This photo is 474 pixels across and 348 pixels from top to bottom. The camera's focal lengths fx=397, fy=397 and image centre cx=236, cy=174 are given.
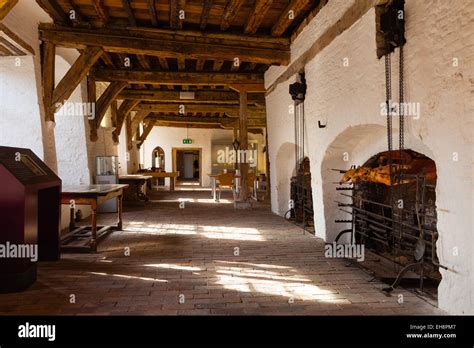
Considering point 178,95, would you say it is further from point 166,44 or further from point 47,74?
point 47,74

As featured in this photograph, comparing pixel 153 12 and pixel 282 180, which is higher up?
pixel 153 12

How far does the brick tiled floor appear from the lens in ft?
10.9

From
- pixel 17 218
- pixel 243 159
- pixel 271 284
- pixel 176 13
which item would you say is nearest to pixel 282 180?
pixel 243 159

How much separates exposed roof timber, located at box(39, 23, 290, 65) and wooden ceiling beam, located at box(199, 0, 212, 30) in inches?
11.8

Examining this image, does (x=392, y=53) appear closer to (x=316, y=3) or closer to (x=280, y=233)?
(x=316, y=3)

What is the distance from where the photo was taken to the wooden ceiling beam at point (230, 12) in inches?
230

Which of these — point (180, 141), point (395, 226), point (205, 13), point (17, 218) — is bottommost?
point (395, 226)

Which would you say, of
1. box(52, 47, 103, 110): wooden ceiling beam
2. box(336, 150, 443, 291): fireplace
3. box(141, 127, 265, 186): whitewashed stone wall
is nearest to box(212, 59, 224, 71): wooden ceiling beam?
box(52, 47, 103, 110): wooden ceiling beam

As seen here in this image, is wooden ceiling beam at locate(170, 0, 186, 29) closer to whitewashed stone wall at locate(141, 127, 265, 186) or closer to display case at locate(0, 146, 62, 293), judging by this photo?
display case at locate(0, 146, 62, 293)

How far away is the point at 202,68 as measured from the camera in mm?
9656

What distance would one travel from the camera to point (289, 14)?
641cm

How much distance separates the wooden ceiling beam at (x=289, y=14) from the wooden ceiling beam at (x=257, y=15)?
0.31m

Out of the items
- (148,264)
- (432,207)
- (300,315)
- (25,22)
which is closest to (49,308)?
(148,264)

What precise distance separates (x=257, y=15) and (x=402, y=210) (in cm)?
396
